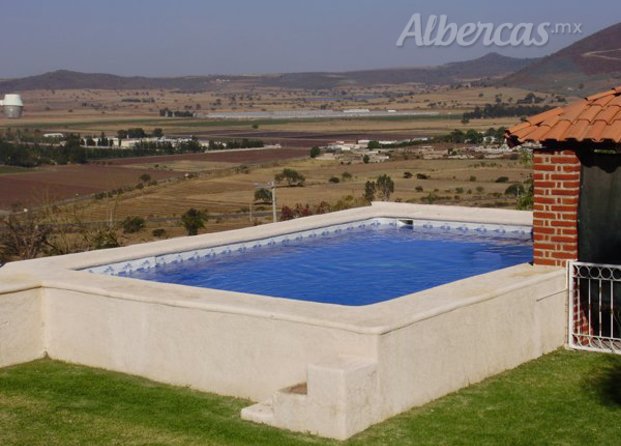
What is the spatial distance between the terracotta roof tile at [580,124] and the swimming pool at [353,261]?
2.79 m

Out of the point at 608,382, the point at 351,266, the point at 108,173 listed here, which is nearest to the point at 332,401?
Result: the point at 608,382

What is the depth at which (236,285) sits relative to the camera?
12227 millimetres

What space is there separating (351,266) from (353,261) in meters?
0.34

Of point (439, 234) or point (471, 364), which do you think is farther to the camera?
point (439, 234)

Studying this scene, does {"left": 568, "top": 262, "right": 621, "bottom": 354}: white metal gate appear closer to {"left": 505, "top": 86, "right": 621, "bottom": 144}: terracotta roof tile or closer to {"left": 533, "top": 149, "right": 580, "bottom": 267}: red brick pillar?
{"left": 533, "top": 149, "right": 580, "bottom": 267}: red brick pillar

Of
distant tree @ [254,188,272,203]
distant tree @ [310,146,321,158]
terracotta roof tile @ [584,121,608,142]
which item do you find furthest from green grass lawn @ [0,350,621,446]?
distant tree @ [310,146,321,158]

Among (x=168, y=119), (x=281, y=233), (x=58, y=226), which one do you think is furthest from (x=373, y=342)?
(x=168, y=119)

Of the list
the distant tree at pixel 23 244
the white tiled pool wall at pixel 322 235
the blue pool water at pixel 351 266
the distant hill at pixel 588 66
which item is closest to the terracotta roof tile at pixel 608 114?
the blue pool water at pixel 351 266

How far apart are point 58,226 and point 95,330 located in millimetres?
11293

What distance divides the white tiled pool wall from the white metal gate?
4525mm

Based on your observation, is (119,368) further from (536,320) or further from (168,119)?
(168,119)

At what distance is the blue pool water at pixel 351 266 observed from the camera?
12094 mm

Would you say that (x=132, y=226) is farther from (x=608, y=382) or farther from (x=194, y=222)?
(x=608, y=382)

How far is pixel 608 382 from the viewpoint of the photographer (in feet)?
28.0
